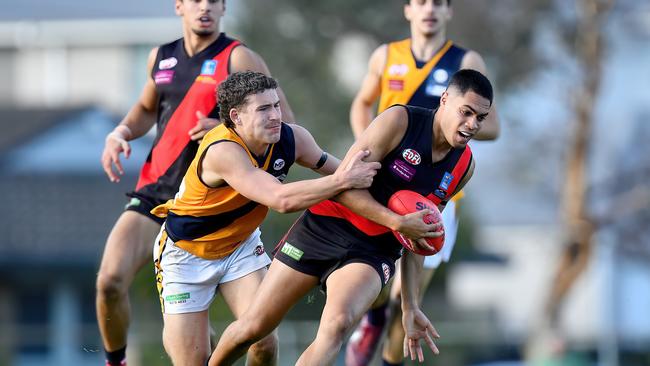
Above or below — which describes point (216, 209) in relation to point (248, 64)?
below

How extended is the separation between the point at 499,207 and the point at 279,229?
52.4 feet

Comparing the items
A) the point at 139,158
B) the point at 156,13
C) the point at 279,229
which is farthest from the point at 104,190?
the point at 156,13

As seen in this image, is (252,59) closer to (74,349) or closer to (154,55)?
(154,55)

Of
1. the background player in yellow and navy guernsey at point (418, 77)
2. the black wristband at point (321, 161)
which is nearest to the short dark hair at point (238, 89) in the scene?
the black wristband at point (321, 161)

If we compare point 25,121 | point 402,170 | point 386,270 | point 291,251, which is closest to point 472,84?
point 402,170

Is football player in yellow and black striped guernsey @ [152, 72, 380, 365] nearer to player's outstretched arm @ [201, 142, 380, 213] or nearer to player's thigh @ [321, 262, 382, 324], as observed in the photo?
player's outstretched arm @ [201, 142, 380, 213]

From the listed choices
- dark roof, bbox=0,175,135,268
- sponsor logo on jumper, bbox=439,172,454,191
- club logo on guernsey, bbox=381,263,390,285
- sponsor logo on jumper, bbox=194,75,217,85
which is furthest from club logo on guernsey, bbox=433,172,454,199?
dark roof, bbox=0,175,135,268

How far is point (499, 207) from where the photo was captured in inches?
1628

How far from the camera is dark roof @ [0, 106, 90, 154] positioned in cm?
3158

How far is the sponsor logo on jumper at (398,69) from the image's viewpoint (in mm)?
10000

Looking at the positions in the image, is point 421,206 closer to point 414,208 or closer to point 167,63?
point 414,208

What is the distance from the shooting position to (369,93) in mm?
10258

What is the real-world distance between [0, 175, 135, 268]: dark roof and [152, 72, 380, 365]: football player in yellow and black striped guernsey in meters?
19.3

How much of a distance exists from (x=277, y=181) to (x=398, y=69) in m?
2.34
